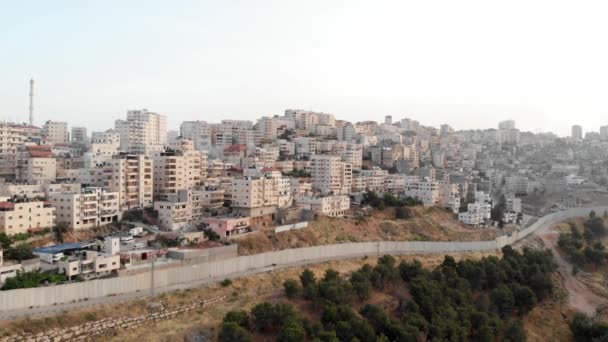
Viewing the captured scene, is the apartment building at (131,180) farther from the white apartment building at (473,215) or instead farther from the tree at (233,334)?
the white apartment building at (473,215)

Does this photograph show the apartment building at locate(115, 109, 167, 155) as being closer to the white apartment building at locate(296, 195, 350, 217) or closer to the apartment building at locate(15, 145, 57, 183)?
the apartment building at locate(15, 145, 57, 183)

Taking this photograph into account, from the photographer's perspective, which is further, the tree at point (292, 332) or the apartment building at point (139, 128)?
the apartment building at point (139, 128)

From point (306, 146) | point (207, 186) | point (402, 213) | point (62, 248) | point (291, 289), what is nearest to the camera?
point (62, 248)

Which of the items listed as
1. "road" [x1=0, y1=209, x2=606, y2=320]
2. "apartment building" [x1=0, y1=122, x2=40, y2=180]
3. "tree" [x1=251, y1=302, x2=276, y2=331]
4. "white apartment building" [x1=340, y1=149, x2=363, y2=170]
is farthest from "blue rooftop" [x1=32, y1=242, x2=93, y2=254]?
"white apartment building" [x1=340, y1=149, x2=363, y2=170]

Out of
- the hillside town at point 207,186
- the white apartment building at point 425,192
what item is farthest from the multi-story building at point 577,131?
the white apartment building at point 425,192

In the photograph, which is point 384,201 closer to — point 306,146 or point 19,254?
point 306,146

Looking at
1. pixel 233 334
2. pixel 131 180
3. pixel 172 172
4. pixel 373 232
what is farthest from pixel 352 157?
pixel 233 334

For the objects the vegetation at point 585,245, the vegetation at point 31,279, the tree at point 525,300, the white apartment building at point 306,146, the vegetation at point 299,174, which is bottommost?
the tree at point 525,300
